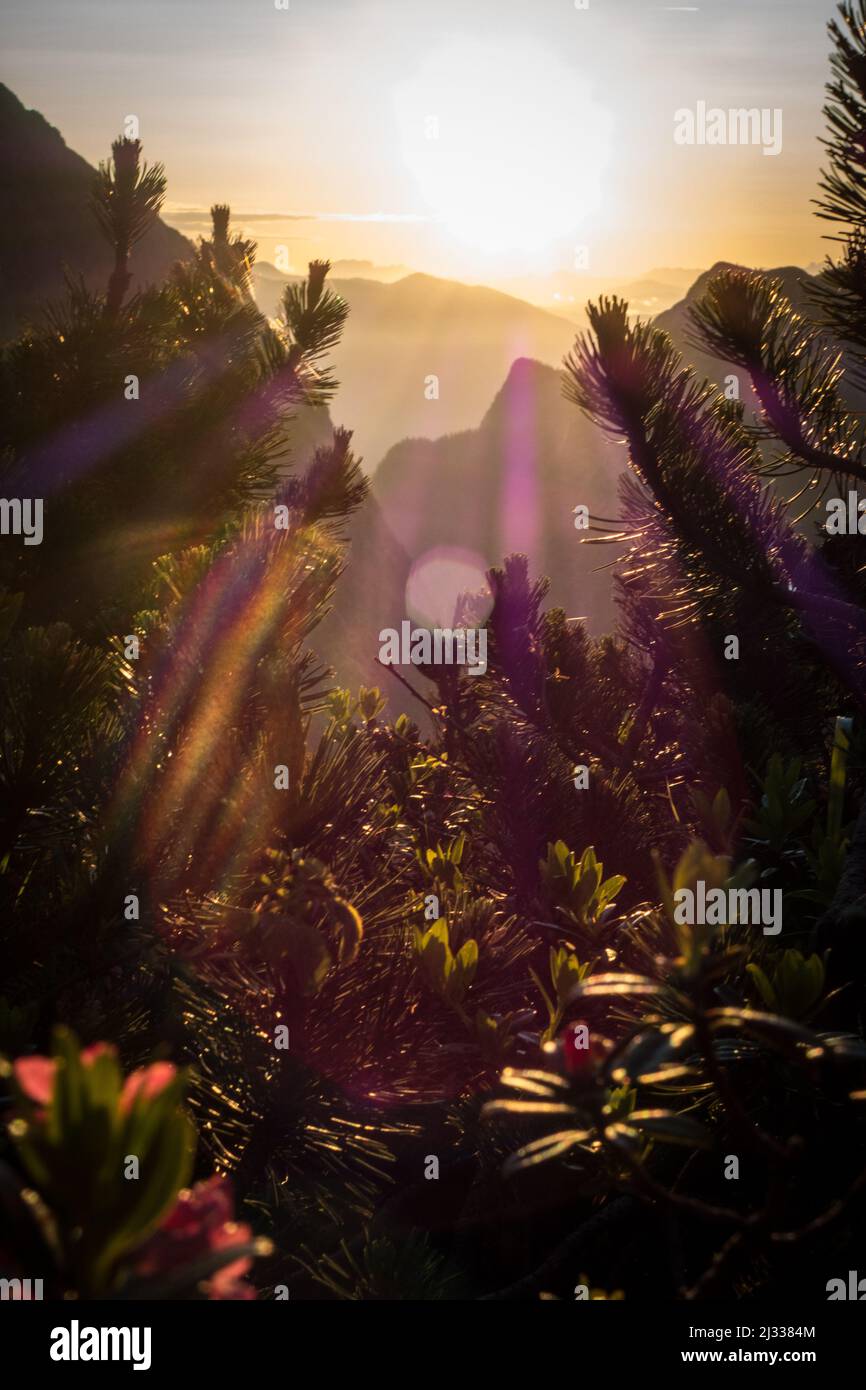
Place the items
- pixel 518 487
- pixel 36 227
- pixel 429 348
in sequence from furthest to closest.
→ pixel 429 348 < pixel 518 487 < pixel 36 227

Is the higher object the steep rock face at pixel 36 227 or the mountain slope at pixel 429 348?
the mountain slope at pixel 429 348

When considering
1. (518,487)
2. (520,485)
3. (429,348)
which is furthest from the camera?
(429,348)

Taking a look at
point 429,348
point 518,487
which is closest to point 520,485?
point 518,487

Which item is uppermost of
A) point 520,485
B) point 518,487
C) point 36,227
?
point 36,227

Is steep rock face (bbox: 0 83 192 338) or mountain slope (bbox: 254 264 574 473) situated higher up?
mountain slope (bbox: 254 264 574 473)

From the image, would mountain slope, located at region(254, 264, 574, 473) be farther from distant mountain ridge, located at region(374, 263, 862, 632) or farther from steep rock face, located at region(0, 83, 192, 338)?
steep rock face, located at region(0, 83, 192, 338)

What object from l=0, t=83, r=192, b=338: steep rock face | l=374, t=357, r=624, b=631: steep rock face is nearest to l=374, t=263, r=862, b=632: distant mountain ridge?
l=374, t=357, r=624, b=631: steep rock face

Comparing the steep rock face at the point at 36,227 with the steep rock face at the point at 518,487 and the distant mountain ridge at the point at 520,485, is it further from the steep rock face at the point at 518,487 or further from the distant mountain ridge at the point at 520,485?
the distant mountain ridge at the point at 520,485

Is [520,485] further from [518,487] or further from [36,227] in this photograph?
[36,227]

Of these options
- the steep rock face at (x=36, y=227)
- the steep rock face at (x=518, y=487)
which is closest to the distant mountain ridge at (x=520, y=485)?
the steep rock face at (x=518, y=487)

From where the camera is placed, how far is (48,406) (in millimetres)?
4285

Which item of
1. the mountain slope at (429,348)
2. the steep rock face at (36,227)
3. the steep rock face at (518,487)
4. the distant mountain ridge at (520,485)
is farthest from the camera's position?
the mountain slope at (429,348)

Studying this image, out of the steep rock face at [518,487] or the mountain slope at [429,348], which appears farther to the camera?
the mountain slope at [429,348]

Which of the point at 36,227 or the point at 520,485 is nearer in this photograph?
the point at 36,227
